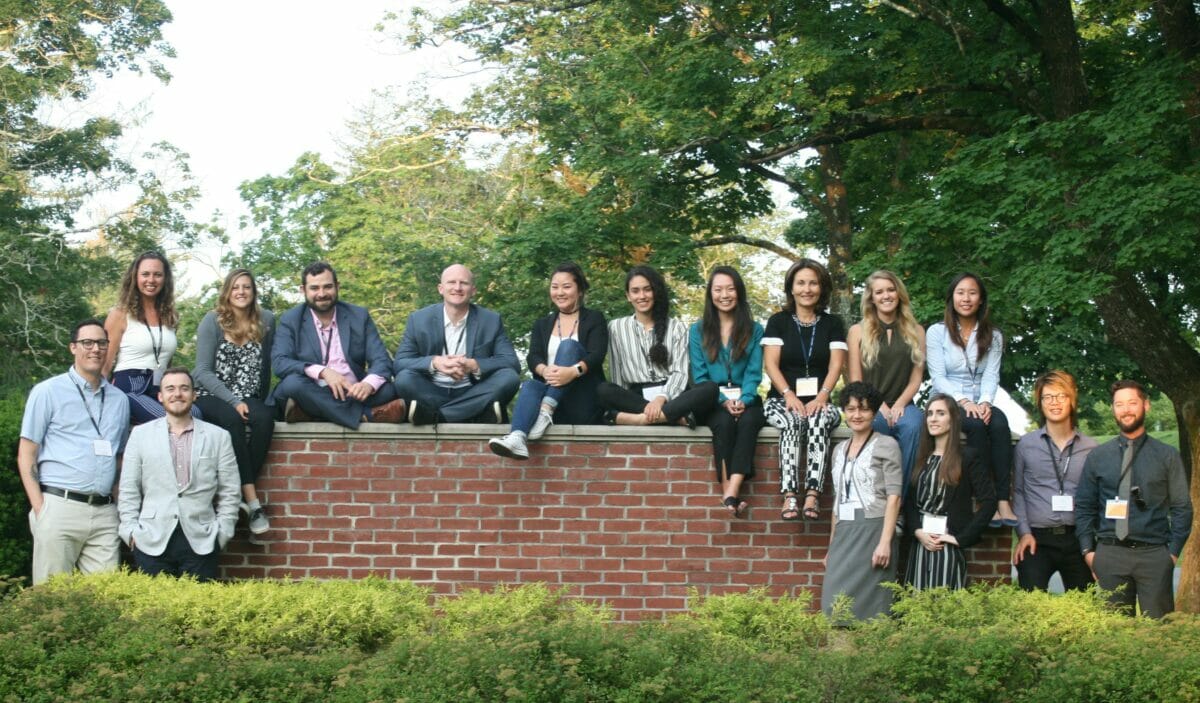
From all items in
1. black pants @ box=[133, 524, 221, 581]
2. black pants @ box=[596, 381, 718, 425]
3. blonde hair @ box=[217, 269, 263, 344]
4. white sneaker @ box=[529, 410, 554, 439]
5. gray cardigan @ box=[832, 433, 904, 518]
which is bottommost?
black pants @ box=[133, 524, 221, 581]

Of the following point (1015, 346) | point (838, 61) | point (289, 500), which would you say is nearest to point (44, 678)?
point (289, 500)

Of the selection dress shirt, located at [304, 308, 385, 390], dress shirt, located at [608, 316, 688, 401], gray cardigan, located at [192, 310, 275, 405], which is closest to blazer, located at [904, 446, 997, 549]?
dress shirt, located at [608, 316, 688, 401]

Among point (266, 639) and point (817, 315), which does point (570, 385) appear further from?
point (266, 639)

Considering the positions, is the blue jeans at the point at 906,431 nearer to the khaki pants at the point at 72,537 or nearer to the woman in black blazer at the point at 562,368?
the woman in black blazer at the point at 562,368

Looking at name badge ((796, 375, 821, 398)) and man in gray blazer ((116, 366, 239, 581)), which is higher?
name badge ((796, 375, 821, 398))

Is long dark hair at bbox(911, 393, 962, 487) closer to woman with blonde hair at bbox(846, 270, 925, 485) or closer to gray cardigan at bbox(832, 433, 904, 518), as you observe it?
gray cardigan at bbox(832, 433, 904, 518)

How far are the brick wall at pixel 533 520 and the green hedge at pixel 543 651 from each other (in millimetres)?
2102

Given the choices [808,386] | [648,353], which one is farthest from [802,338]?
[648,353]

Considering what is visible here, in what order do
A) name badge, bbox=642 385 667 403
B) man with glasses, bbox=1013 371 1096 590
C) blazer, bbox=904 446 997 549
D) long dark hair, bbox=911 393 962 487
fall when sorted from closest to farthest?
long dark hair, bbox=911 393 962 487 < blazer, bbox=904 446 997 549 < man with glasses, bbox=1013 371 1096 590 < name badge, bbox=642 385 667 403

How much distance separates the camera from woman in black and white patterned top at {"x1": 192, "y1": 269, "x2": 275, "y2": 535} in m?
8.94

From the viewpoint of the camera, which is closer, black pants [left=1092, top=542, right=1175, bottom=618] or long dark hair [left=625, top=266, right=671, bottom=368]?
black pants [left=1092, top=542, right=1175, bottom=618]

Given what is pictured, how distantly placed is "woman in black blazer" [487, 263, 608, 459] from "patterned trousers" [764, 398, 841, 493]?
4.26 feet

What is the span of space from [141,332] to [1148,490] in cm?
619

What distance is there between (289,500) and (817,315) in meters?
3.79
